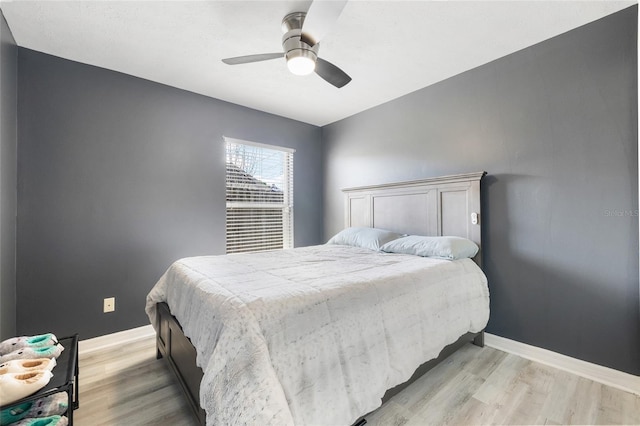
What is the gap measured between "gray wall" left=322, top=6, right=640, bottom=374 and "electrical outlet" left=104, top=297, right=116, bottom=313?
3544mm

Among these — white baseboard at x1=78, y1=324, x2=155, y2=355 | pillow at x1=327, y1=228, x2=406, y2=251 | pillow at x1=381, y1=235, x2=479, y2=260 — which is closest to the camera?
pillow at x1=381, y1=235, x2=479, y2=260

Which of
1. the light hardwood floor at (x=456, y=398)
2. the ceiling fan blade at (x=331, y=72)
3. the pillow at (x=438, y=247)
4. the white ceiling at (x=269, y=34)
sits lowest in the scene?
the light hardwood floor at (x=456, y=398)

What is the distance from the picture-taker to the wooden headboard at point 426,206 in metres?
2.50

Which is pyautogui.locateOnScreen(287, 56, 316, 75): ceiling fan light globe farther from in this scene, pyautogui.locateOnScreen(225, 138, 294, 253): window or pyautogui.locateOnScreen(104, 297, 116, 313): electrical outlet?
pyautogui.locateOnScreen(104, 297, 116, 313): electrical outlet

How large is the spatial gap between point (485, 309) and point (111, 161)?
3681 mm

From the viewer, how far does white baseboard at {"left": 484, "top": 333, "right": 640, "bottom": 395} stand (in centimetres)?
180

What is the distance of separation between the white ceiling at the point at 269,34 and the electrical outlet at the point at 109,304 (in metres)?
2.20

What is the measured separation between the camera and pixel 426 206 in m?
2.85

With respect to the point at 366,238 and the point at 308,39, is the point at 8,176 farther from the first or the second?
the point at 366,238

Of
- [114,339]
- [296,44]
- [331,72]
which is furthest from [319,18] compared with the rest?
[114,339]

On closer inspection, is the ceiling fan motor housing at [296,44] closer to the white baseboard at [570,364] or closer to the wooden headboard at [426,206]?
the wooden headboard at [426,206]

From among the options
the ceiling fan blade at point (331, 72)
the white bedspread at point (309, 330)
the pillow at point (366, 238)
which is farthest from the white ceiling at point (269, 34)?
the white bedspread at point (309, 330)

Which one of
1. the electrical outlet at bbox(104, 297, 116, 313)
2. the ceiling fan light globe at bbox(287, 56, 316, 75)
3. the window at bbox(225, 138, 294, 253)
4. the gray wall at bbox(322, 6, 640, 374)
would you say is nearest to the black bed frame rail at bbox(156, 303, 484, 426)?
the gray wall at bbox(322, 6, 640, 374)

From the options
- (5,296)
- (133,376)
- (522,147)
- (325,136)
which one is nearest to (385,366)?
(133,376)
